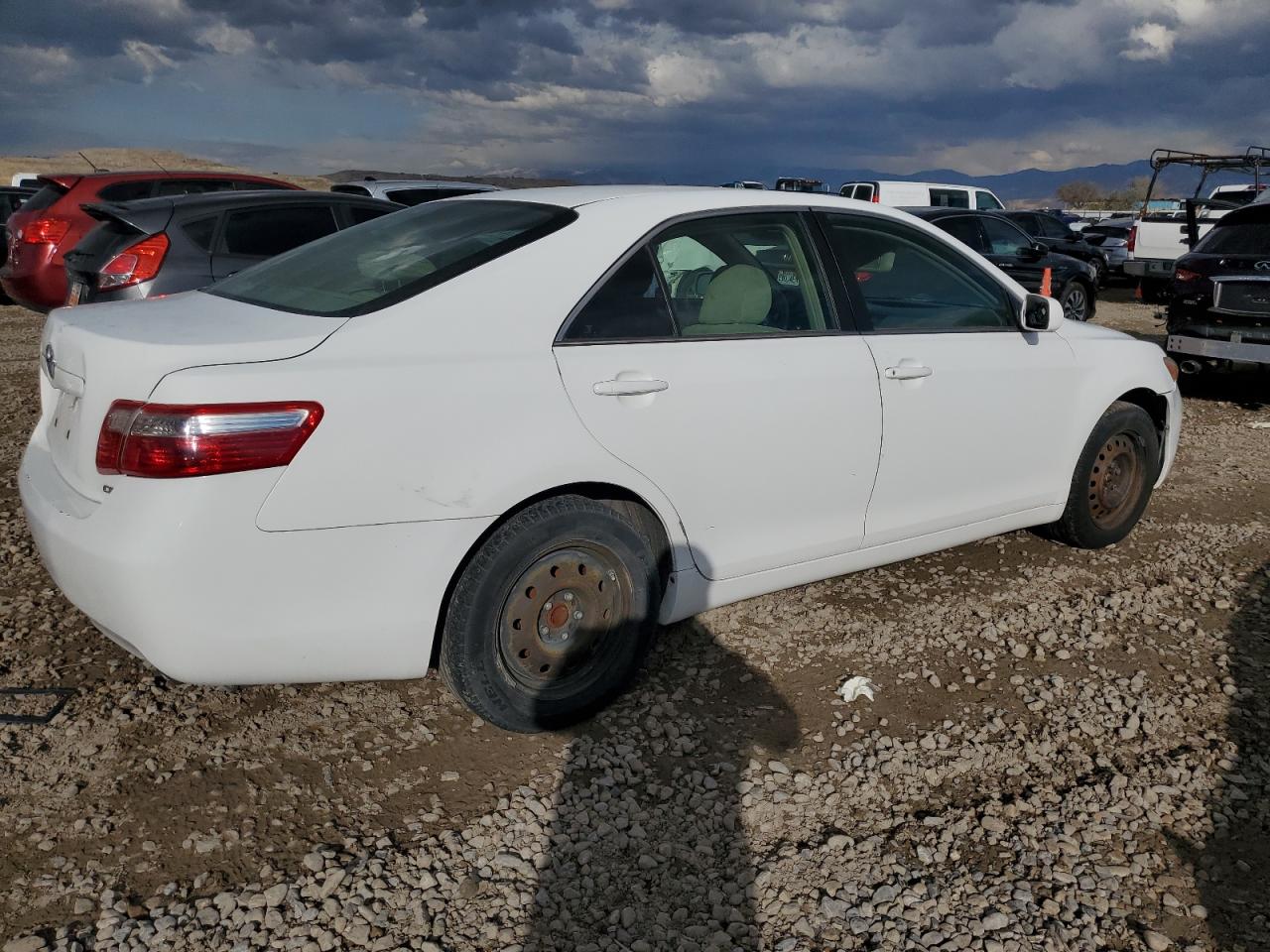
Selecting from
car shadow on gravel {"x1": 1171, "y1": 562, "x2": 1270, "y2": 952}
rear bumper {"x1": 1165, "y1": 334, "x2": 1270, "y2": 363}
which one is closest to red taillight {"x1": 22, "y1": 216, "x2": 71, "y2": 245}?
car shadow on gravel {"x1": 1171, "y1": 562, "x2": 1270, "y2": 952}

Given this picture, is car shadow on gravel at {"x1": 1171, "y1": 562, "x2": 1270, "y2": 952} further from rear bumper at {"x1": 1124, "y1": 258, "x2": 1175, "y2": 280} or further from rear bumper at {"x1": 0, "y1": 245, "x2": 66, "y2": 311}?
rear bumper at {"x1": 1124, "y1": 258, "x2": 1175, "y2": 280}

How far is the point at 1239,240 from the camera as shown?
27.8 ft

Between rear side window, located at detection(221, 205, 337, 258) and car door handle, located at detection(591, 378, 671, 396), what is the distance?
16.7ft

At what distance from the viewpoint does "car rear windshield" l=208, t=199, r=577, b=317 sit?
2951 millimetres

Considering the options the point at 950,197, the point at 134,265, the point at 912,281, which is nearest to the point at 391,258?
the point at 912,281

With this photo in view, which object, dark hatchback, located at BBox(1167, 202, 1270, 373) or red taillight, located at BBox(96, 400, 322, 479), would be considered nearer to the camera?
red taillight, located at BBox(96, 400, 322, 479)

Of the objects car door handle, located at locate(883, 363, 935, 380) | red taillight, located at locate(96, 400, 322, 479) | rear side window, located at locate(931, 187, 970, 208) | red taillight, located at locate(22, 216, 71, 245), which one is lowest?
red taillight, located at locate(96, 400, 322, 479)

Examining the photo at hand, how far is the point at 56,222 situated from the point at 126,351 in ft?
27.1

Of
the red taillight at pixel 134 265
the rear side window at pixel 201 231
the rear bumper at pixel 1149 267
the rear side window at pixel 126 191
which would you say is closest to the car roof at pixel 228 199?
the rear side window at pixel 201 231

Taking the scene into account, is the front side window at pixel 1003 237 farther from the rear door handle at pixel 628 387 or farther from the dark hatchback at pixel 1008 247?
the rear door handle at pixel 628 387

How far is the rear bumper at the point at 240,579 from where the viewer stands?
2.45 meters

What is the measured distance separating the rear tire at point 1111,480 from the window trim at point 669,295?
5.42 ft

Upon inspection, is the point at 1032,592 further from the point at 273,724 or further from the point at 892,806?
the point at 273,724

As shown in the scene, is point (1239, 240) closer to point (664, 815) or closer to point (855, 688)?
point (855, 688)
